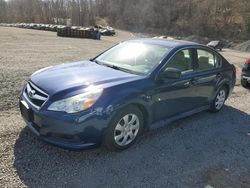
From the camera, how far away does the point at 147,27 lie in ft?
254

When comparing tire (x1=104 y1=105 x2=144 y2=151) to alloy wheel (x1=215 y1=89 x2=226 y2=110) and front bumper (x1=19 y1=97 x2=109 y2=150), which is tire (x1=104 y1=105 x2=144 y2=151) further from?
alloy wheel (x1=215 y1=89 x2=226 y2=110)

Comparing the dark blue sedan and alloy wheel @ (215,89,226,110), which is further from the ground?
the dark blue sedan

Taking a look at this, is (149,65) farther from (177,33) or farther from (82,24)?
(82,24)

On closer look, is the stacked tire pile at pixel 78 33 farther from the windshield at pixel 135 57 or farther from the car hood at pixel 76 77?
the car hood at pixel 76 77

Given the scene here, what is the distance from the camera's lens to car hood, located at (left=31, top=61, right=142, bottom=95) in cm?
373

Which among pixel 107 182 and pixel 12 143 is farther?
pixel 12 143

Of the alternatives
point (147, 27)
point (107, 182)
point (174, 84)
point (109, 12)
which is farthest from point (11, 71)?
point (109, 12)

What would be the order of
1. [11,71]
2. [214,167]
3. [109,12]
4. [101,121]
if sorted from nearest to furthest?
[101,121] < [214,167] < [11,71] < [109,12]

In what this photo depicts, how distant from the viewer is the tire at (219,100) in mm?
5816

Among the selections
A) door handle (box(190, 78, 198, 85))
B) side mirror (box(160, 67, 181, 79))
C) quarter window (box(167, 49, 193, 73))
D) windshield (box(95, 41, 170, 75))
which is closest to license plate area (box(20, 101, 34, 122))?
windshield (box(95, 41, 170, 75))

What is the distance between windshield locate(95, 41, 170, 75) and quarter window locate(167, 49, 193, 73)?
0.60ft

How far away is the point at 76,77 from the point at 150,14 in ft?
259

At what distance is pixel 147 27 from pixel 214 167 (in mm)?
76108

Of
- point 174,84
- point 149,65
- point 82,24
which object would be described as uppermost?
point 149,65
